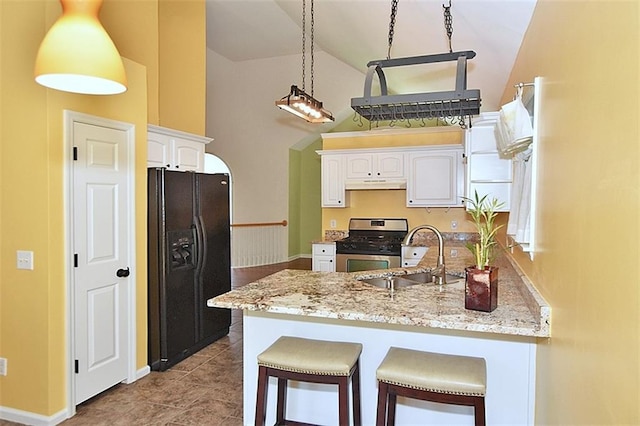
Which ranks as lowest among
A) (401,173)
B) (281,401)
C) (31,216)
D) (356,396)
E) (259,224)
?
(281,401)

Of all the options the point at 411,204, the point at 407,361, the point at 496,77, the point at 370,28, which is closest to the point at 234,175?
the point at 411,204

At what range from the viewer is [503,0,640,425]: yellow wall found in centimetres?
85

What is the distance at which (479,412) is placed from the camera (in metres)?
1.75

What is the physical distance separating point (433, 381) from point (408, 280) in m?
1.19

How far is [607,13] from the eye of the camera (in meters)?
1.04

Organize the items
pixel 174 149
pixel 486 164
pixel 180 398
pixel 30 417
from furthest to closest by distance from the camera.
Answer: pixel 174 149 < pixel 486 164 < pixel 180 398 < pixel 30 417

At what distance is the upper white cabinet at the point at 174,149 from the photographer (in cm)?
382

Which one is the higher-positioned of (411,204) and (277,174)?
(277,174)

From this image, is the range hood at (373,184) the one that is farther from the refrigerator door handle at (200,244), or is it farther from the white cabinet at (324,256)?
the refrigerator door handle at (200,244)

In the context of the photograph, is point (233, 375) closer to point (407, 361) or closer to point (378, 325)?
point (378, 325)

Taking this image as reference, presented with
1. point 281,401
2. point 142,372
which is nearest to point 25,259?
point 142,372

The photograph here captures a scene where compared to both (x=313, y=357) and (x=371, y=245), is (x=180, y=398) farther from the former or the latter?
(x=371, y=245)

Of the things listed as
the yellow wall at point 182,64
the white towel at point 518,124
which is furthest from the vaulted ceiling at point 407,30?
the yellow wall at point 182,64

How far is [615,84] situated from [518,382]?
1590 mm
